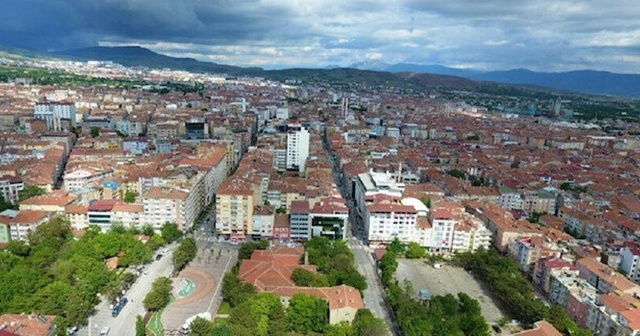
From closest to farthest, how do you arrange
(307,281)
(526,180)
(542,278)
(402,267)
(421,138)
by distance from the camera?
(307,281) < (542,278) < (402,267) < (526,180) < (421,138)

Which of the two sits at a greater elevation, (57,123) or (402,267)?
(57,123)

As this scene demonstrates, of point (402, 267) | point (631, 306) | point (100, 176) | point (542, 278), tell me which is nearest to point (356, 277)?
point (402, 267)

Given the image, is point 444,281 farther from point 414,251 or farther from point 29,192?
point 29,192

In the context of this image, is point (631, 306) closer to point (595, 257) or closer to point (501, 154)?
point (595, 257)

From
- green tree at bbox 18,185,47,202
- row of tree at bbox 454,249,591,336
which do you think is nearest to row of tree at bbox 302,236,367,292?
row of tree at bbox 454,249,591,336

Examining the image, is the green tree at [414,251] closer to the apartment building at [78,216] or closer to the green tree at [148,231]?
the green tree at [148,231]

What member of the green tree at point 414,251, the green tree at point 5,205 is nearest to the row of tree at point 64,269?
the green tree at point 5,205
